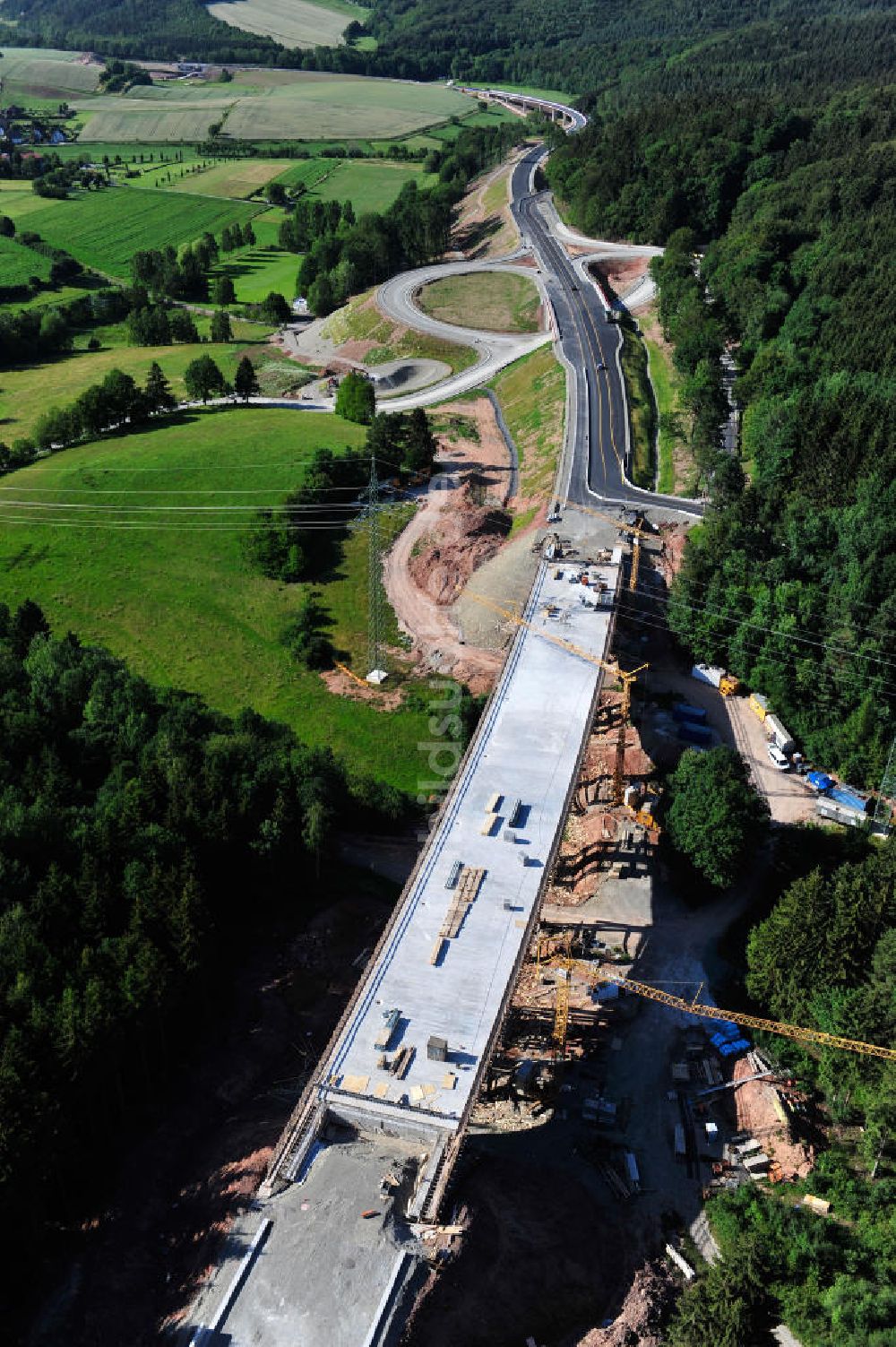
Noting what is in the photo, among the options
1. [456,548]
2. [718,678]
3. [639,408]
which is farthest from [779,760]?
[639,408]

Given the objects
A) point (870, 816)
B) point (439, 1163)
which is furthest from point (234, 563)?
point (439, 1163)

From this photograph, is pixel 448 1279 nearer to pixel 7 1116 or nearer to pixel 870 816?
pixel 7 1116

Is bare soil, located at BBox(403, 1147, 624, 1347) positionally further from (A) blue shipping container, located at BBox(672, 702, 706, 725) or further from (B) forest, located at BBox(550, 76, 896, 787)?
(B) forest, located at BBox(550, 76, 896, 787)

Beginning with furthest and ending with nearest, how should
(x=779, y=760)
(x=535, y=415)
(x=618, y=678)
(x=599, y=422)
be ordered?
(x=535, y=415), (x=599, y=422), (x=779, y=760), (x=618, y=678)

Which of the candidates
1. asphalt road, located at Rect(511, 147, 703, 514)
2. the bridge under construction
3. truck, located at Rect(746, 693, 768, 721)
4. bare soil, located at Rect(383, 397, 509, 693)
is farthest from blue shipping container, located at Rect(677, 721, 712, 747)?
asphalt road, located at Rect(511, 147, 703, 514)

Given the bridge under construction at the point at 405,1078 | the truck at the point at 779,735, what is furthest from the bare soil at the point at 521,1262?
the truck at the point at 779,735

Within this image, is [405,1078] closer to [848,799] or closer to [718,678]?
[848,799]
